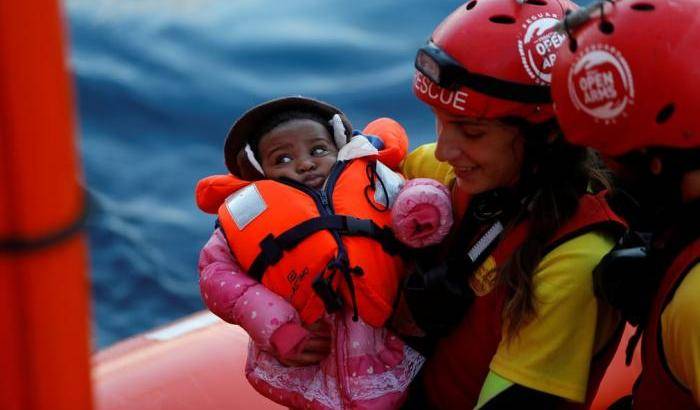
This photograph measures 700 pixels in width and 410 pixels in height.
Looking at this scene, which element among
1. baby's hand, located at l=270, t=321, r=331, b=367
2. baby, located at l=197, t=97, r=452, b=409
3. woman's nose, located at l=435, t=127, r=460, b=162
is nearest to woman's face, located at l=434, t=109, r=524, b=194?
woman's nose, located at l=435, t=127, r=460, b=162

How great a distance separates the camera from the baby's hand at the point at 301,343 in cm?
197

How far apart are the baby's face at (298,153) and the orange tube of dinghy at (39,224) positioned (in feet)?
3.77

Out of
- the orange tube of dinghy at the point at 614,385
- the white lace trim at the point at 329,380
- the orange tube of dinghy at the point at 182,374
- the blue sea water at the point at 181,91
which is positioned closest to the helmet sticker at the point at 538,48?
the white lace trim at the point at 329,380

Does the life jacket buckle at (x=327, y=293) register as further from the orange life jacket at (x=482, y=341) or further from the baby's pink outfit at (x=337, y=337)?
the orange life jacket at (x=482, y=341)

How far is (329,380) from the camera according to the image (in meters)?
2.05

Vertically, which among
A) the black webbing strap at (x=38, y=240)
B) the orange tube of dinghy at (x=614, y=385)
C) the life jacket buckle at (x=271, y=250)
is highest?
the black webbing strap at (x=38, y=240)

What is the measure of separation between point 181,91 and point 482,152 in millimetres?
5816

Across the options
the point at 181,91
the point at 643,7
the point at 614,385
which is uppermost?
the point at 643,7

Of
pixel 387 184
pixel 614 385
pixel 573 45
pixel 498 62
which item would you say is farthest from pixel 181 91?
pixel 573 45

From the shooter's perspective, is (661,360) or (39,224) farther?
(661,360)

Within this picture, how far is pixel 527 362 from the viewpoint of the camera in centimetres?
181

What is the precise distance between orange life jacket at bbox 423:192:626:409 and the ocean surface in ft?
12.1

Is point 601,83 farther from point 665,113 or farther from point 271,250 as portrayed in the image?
point 271,250

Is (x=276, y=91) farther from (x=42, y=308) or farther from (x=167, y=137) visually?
(x=42, y=308)
